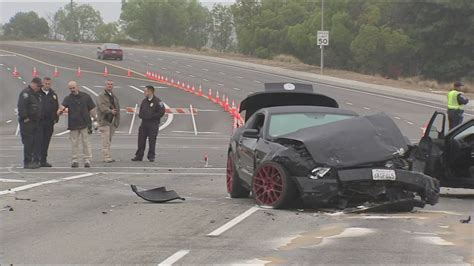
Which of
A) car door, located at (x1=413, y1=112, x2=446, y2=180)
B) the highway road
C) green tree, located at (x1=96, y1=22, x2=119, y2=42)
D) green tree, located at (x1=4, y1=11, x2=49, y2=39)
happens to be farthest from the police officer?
green tree, located at (x1=96, y1=22, x2=119, y2=42)

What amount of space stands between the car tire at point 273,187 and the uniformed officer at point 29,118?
7080 mm

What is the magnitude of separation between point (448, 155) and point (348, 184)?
320cm

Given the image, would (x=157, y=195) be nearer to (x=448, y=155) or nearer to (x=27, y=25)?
(x=448, y=155)

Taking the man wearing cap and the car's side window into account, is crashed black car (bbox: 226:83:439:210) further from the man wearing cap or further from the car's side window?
the man wearing cap

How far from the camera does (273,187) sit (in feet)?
33.1

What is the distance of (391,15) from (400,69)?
27.1ft

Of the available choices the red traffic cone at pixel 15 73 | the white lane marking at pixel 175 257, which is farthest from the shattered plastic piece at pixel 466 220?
the red traffic cone at pixel 15 73

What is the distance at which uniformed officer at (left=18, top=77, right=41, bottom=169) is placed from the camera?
15.8 meters

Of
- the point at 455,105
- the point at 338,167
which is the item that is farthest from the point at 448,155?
the point at 455,105

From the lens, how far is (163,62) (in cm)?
7575

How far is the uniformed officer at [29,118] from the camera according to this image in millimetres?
15750

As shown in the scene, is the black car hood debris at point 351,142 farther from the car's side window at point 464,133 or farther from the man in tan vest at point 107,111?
the man in tan vest at point 107,111

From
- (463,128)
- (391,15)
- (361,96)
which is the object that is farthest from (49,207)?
(391,15)

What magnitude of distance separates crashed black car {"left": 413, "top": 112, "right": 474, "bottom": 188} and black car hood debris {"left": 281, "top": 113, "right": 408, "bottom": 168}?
5.62 feet
